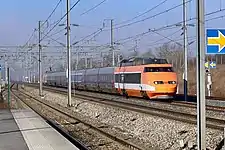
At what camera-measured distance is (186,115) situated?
20672mm

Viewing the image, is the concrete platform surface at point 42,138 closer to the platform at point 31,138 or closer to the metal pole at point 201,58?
the platform at point 31,138

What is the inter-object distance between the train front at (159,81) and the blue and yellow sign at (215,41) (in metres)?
21.6

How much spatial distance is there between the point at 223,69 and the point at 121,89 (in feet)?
92.7

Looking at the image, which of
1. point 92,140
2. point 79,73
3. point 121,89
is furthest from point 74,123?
point 79,73

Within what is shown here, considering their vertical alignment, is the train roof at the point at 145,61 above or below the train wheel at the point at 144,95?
above

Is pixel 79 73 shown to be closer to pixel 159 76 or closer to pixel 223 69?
pixel 223 69

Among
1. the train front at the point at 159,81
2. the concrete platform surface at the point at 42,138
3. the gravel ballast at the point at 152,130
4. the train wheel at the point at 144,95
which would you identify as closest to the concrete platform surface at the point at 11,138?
the concrete platform surface at the point at 42,138

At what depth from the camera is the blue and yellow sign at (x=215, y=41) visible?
9258 millimetres

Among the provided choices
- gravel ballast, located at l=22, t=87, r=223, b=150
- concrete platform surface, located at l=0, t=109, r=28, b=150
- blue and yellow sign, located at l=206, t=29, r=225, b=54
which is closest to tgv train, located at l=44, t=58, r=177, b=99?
gravel ballast, located at l=22, t=87, r=223, b=150

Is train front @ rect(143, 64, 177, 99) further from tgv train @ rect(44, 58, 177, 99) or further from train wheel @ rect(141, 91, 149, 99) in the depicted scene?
train wheel @ rect(141, 91, 149, 99)

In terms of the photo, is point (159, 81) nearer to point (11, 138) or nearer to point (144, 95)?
point (144, 95)

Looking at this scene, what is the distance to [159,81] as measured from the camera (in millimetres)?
31297

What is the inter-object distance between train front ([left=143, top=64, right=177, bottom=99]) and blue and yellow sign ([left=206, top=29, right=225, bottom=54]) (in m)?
21.6

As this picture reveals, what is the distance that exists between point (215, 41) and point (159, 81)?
868 inches
